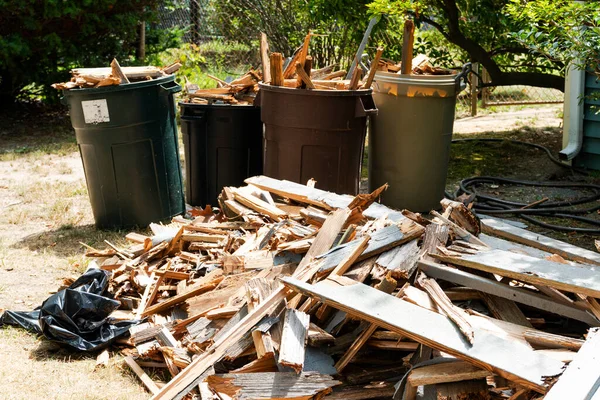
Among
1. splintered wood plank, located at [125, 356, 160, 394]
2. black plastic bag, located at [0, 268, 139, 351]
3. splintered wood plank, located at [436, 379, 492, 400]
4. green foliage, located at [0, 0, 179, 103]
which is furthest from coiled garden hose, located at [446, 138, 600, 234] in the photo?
green foliage, located at [0, 0, 179, 103]

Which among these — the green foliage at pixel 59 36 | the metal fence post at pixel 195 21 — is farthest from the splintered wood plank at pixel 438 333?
the metal fence post at pixel 195 21

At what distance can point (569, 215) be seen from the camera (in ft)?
20.7

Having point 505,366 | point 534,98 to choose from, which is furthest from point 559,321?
point 534,98

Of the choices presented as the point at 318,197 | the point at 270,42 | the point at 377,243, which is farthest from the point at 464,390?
the point at 270,42

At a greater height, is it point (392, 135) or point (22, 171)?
point (392, 135)

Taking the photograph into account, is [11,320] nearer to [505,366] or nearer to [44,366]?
[44,366]

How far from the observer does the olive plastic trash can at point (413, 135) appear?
20.6 feet

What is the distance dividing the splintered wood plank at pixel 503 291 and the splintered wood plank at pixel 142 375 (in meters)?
1.51

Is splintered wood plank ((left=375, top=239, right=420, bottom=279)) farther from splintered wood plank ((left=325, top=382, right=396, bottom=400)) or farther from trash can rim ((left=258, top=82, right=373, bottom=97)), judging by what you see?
trash can rim ((left=258, top=82, right=373, bottom=97))

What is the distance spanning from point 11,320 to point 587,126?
21.5 feet

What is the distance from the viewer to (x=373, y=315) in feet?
9.82

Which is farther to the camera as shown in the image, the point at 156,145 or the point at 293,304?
the point at 156,145

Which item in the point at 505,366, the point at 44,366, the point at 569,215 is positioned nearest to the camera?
the point at 505,366

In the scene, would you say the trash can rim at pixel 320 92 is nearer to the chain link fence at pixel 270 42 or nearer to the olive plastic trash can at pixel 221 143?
the olive plastic trash can at pixel 221 143
